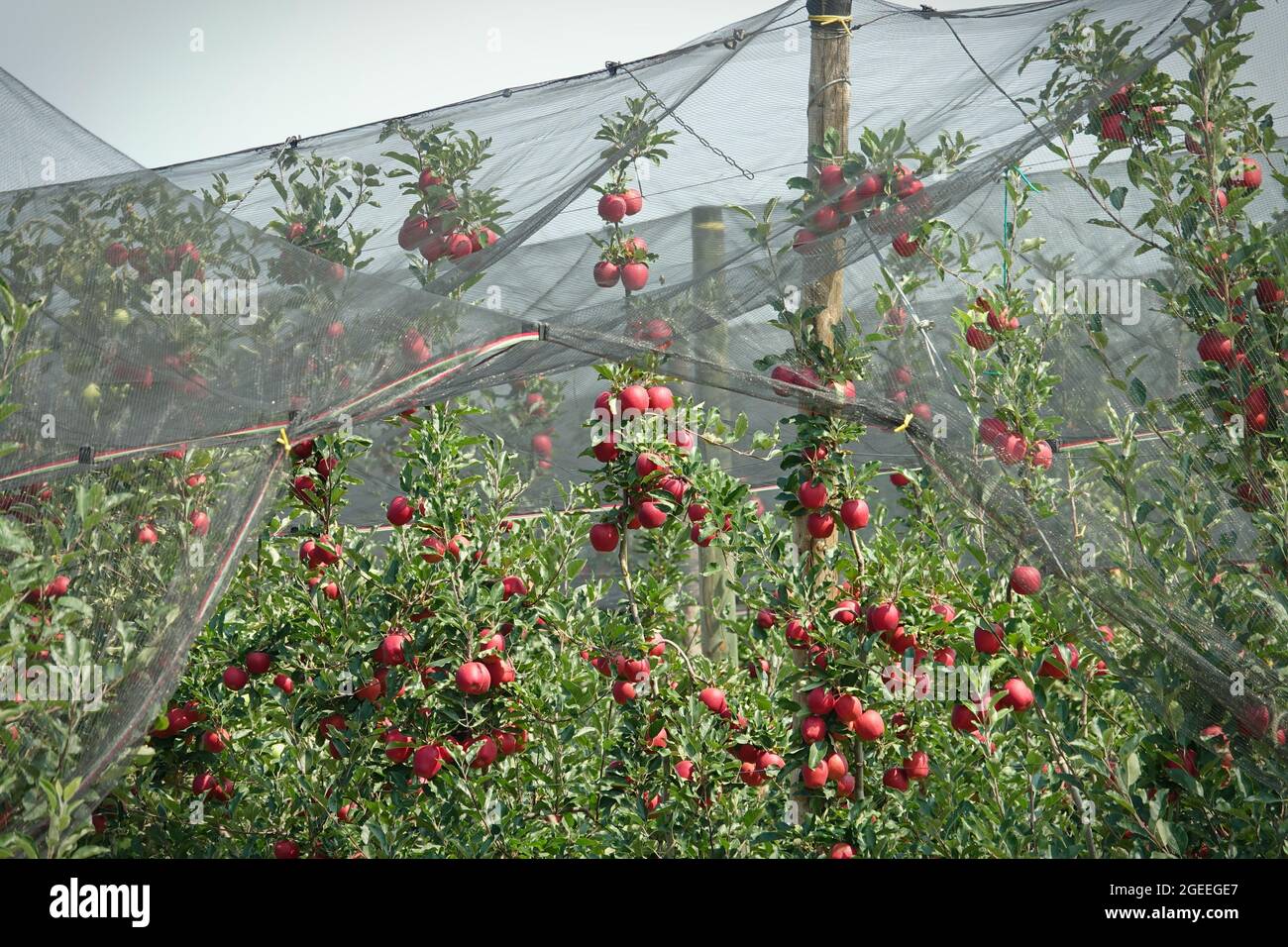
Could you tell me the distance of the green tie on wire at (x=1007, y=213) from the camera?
7.37 feet

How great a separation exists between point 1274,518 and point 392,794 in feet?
6.85

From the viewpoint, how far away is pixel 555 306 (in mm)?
2316

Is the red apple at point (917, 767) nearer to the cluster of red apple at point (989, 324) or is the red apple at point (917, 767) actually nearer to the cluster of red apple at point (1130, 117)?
the cluster of red apple at point (989, 324)

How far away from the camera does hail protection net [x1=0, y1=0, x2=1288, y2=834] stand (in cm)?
192

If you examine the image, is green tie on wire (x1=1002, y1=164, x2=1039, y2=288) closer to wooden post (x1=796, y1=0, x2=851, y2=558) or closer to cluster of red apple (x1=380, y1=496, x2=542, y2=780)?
wooden post (x1=796, y1=0, x2=851, y2=558)

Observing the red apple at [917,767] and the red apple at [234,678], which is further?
the red apple at [234,678]

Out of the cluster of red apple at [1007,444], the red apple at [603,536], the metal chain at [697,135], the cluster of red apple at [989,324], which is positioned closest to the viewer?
the cluster of red apple at [1007,444]

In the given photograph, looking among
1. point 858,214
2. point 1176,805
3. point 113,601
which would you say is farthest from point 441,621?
point 1176,805

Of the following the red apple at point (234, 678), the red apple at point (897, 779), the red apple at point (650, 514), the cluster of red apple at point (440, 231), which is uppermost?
the cluster of red apple at point (440, 231)

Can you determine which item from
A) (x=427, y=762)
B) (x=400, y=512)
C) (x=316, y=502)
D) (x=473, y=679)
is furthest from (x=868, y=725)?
(x=316, y=502)

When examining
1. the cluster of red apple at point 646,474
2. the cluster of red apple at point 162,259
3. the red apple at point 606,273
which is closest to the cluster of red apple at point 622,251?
the red apple at point 606,273

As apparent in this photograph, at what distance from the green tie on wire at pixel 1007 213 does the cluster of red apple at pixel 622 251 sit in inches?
29.0

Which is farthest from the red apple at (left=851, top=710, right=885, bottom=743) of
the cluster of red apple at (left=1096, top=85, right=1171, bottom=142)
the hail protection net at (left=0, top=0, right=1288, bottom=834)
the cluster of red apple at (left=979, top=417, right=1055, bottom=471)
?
the cluster of red apple at (left=1096, top=85, right=1171, bottom=142)

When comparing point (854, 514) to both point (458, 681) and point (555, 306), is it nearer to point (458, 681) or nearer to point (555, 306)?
point (555, 306)
